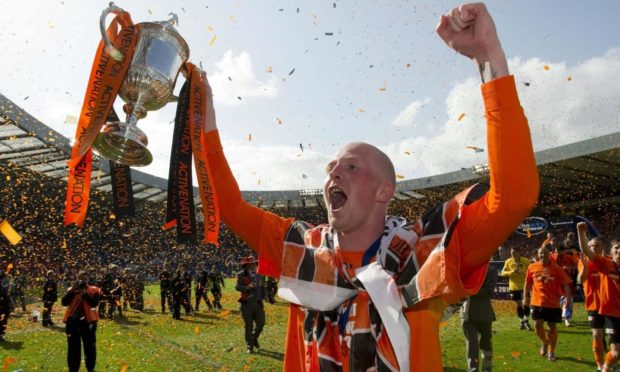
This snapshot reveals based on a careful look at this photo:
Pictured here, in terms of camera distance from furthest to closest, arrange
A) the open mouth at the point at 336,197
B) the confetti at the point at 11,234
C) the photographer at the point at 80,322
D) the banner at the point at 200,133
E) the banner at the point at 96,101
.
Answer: the photographer at the point at 80,322, the confetti at the point at 11,234, the banner at the point at 96,101, the banner at the point at 200,133, the open mouth at the point at 336,197

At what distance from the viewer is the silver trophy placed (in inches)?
110

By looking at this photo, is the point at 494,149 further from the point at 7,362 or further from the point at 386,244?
the point at 7,362

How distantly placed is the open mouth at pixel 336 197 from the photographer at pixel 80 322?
24.6 ft

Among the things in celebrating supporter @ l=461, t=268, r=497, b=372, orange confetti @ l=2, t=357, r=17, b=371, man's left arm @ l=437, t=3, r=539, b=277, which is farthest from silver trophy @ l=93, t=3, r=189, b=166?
orange confetti @ l=2, t=357, r=17, b=371

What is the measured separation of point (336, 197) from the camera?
2047mm

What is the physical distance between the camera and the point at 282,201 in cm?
3891

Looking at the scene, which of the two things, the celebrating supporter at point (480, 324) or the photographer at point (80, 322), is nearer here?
the celebrating supporter at point (480, 324)

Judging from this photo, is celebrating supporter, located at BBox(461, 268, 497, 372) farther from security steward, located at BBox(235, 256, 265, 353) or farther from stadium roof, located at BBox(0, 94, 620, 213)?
stadium roof, located at BBox(0, 94, 620, 213)

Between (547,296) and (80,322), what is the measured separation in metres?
8.51

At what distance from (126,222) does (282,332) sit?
92.6 feet

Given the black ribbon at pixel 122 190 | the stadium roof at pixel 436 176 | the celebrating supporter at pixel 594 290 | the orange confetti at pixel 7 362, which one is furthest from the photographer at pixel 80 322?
the celebrating supporter at pixel 594 290

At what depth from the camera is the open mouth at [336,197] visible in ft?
6.61

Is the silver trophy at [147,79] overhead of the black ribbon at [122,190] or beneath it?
overhead

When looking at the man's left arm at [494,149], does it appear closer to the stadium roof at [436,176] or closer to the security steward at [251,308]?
the security steward at [251,308]
